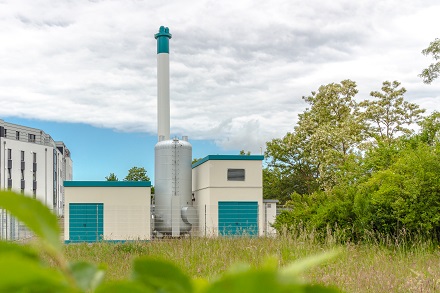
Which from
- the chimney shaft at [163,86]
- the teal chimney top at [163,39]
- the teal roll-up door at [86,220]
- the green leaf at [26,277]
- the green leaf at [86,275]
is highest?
the teal chimney top at [163,39]

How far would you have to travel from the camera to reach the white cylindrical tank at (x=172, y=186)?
20734 mm

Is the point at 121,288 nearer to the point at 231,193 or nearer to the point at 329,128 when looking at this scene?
the point at 231,193

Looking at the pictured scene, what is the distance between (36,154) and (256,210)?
37560 millimetres

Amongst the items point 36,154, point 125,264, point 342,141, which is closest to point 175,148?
point 342,141

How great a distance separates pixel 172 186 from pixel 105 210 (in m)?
2.68

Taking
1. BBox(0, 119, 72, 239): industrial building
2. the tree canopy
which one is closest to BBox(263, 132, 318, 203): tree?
the tree canopy

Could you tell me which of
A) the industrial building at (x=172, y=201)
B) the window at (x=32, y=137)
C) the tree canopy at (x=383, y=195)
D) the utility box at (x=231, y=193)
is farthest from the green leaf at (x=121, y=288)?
the window at (x=32, y=137)

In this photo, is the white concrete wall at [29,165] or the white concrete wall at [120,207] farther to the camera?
the white concrete wall at [29,165]

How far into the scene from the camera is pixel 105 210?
68.2ft

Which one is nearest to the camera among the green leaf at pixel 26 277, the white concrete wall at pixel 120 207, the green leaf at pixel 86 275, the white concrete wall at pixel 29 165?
the green leaf at pixel 26 277

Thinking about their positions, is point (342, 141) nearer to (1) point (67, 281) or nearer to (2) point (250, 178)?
(2) point (250, 178)

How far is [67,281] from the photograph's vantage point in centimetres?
37

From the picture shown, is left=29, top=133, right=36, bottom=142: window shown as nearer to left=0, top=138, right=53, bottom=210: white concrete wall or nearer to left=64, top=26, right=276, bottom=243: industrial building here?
left=0, top=138, right=53, bottom=210: white concrete wall

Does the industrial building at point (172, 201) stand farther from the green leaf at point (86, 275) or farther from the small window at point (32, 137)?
the small window at point (32, 137)
